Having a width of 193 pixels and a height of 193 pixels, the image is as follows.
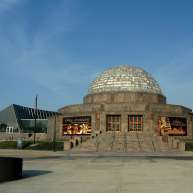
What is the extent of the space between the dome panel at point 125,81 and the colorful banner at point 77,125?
7181mm

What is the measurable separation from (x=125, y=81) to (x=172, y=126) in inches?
393

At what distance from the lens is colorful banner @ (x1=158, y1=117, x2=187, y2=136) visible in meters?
38.6

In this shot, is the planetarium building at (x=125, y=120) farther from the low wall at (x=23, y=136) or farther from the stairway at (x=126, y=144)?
the low wall at (x=23, y=136)

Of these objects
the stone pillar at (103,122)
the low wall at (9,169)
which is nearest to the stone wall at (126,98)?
the stone pillar at (103,122)

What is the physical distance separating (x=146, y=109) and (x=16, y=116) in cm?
2836

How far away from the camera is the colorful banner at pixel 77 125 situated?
130 feet

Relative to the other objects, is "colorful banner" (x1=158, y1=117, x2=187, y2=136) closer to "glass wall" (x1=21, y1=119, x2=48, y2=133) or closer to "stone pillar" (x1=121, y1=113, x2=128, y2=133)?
"stone pillar" (x1=121, y1=113, x2=128, y2=133)

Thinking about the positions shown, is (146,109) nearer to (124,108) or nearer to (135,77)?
(124,108)

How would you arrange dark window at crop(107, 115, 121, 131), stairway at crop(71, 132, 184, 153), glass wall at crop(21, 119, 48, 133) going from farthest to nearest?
1. glass wall at crop(21, 119, 48, 133)
2. dark window at crop(107, 115, 121, 131)
3. stairway at crop(71, 132, 184, 153)

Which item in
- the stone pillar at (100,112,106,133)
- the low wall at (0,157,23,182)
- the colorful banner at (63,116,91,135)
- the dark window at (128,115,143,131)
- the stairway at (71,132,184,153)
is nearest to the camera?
the low wall at (0,157,23,182)

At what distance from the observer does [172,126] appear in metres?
39.1

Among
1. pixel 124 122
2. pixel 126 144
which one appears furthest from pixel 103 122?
pixel 126 144

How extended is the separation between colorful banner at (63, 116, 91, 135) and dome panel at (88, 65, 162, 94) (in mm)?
7181

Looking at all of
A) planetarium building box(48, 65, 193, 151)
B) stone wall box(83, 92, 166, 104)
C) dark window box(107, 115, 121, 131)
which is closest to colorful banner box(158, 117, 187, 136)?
planetarium building box(48, 65, 193, 151)
